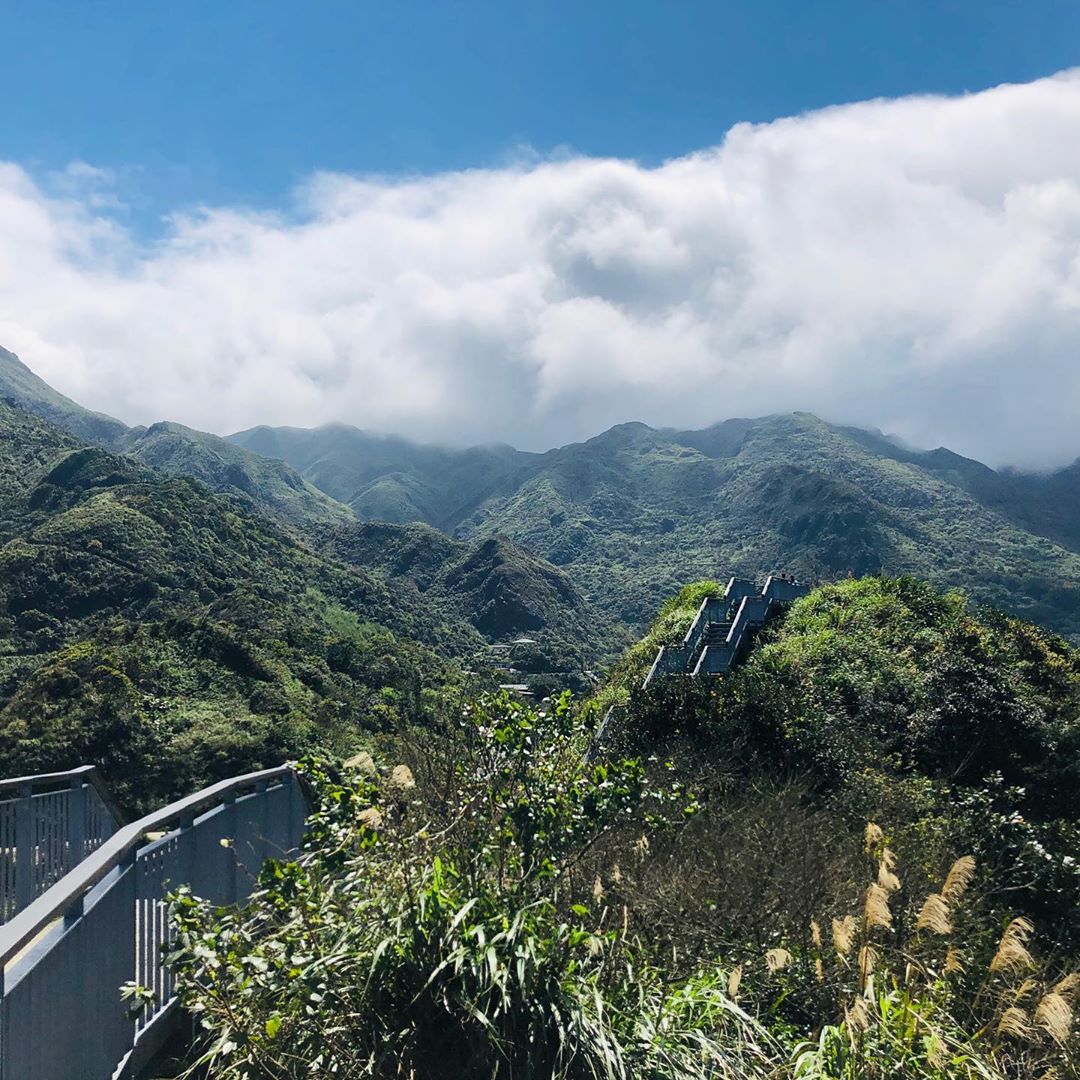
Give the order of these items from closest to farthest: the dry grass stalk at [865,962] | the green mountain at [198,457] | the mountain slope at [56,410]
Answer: the dry grass stalk at [865,962], the green mountain at [198,457], the mountain slope at [56,410]

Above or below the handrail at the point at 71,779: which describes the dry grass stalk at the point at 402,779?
above


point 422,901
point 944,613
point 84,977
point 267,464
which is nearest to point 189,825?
point 84,977

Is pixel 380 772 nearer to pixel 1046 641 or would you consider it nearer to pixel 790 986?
pixel 790 986

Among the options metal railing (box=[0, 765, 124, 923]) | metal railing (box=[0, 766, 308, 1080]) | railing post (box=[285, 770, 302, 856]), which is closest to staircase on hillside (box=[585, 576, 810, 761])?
railing post (box=[285, 770, 302, 856])

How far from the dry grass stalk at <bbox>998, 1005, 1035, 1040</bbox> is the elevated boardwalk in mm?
13728

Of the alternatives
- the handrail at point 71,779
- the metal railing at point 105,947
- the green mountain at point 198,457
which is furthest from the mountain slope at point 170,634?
the green mountain at point 198,457

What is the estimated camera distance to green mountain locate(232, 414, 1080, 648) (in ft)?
313

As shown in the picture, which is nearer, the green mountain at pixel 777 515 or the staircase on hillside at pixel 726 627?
the staircase on hillside at pixel 726 627

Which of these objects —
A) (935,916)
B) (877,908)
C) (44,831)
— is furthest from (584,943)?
(44,831)

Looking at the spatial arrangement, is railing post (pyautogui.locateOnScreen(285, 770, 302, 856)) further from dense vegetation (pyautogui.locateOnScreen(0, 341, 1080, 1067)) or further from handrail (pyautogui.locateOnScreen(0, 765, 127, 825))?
handrail (pyautogui.locateOnScreen(0, 765, 127, 825))

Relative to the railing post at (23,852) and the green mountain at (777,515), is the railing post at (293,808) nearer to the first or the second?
the railing post at (23,852)

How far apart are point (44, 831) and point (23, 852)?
1.02 ft

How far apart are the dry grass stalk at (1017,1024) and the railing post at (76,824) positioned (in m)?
5.58

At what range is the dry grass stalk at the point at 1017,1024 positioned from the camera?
4.13m
